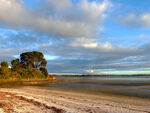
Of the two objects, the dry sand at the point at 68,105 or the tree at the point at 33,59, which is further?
the tree at the point at 33,59

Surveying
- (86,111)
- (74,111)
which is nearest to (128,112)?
(86,111)

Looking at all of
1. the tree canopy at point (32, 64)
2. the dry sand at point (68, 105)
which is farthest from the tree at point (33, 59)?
the dry sand at point (68, 105)

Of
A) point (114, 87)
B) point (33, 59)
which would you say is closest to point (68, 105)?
point (114, 87)

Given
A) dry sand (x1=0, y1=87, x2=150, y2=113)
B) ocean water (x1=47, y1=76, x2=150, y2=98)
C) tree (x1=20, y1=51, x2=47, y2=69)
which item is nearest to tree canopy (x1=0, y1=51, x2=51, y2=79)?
tree (x1=20, y1=51, x2=47, y2=69)

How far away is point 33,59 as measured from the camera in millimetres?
72750

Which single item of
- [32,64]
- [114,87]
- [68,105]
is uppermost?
[32,64]

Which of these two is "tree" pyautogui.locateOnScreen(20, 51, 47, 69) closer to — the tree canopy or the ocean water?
the tree canopy

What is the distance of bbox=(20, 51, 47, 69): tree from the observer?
72.2m

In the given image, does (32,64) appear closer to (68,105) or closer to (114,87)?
(114,87)

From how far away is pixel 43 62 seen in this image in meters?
75.1

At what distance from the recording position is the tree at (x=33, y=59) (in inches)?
2842

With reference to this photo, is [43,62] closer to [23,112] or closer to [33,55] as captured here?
[33,55]

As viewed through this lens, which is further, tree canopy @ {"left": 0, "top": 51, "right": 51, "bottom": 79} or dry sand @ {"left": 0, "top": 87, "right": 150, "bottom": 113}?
tree canopy @ {"left": 0, "top": 51, "right": 51, "bottom": 79}

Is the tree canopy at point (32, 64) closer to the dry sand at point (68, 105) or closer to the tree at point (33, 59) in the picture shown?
the tree at point (33, 59)
